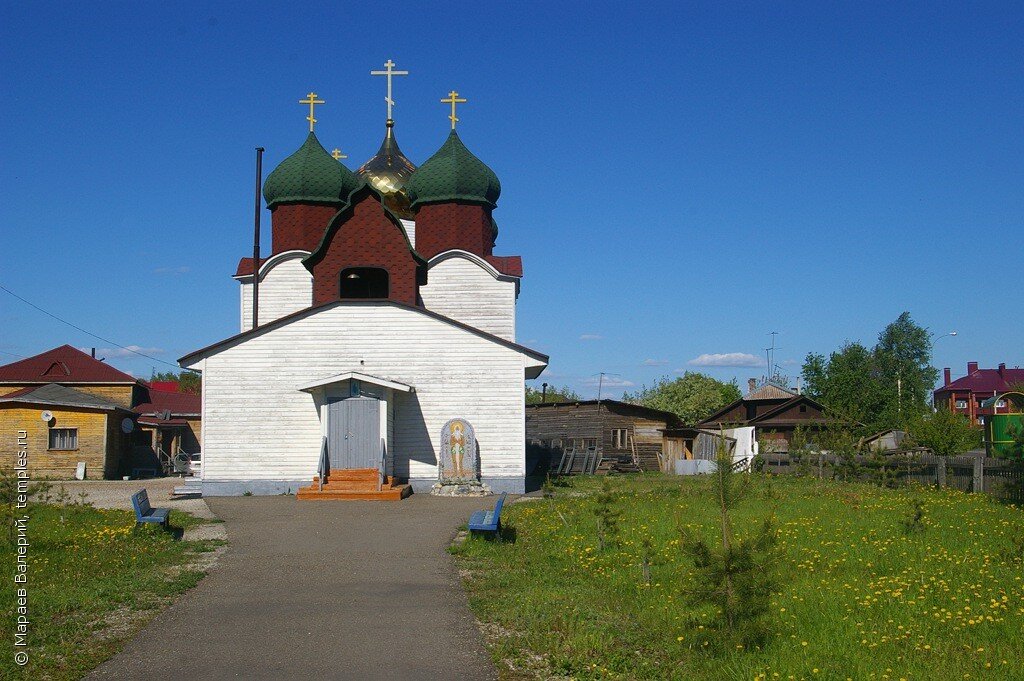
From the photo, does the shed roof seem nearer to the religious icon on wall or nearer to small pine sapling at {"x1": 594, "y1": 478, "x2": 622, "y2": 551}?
the religious icon on wall

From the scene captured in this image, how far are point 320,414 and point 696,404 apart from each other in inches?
2543

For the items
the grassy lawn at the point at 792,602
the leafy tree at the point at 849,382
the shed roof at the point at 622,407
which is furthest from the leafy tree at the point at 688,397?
the grassy lawn at the point at 792,602

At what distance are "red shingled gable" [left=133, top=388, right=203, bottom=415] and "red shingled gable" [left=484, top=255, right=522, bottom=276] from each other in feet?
67.9

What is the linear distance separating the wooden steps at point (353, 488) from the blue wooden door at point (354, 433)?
0.25 metres

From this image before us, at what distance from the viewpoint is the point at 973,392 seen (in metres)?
102

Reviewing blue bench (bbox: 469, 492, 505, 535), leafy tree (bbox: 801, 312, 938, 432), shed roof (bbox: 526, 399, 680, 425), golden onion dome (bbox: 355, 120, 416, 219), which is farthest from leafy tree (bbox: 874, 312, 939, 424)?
blue bench (bbox: 469, 492, 505, 535)

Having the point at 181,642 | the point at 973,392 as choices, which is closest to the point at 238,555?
the point at 181,642

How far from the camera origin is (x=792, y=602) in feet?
32.7

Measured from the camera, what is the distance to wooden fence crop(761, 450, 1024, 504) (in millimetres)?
20172

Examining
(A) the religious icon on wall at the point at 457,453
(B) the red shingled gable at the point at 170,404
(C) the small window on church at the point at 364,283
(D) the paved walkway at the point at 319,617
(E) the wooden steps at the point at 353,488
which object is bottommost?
(D) the paved walkway at the point at 319,617

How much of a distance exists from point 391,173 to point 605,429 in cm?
1408

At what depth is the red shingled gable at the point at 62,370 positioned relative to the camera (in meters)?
44.7

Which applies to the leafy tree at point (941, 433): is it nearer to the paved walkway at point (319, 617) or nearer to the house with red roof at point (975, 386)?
the paved walkway at point (319, 617)

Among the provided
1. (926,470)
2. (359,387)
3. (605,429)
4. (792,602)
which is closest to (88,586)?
(792,602)
